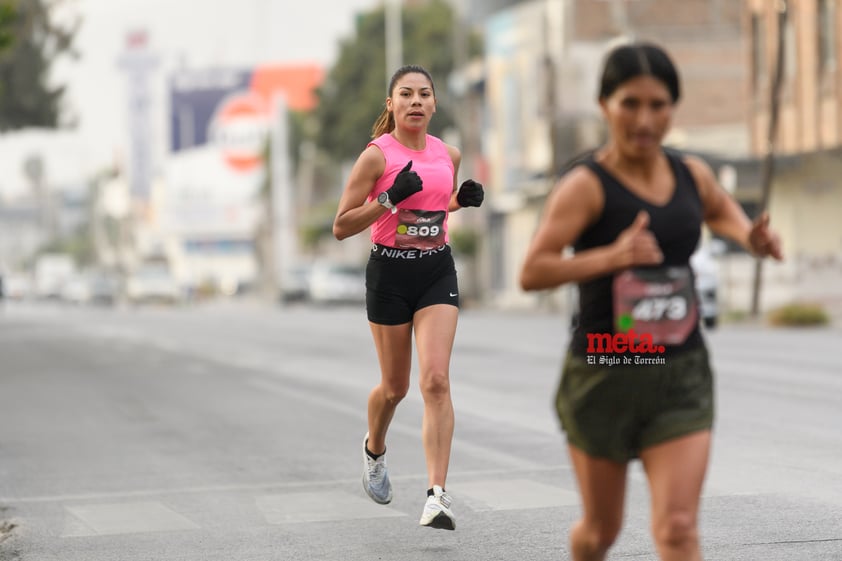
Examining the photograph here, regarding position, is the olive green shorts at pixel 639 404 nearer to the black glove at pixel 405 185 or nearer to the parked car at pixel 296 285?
the black glove at pixel 405 185

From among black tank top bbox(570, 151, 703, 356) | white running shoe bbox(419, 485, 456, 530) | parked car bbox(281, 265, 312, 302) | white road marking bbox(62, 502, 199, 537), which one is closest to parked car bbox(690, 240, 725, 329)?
white road marking bbox(62, 502, 199, 537)

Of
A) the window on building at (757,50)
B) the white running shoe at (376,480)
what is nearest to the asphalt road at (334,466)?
the white running shoe at (376,480)

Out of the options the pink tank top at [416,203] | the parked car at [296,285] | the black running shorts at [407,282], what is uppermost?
the pink tank top at [416,203]

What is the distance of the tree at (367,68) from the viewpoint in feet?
222

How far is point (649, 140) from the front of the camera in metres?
4.88

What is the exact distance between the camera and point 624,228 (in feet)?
16.2

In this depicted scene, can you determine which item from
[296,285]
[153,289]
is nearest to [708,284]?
[296,285]

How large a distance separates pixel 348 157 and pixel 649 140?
65.0 metres

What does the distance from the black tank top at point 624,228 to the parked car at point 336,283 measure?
2052 inches

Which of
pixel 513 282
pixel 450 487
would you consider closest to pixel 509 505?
pixel 450 487

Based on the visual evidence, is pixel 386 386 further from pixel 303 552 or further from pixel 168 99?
pixel 168 99

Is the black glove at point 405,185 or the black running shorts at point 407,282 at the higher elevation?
the black glove at point 405,185

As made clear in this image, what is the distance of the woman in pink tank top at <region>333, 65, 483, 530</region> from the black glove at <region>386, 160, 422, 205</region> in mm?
91

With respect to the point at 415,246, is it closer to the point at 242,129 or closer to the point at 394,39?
the point at 394,39
